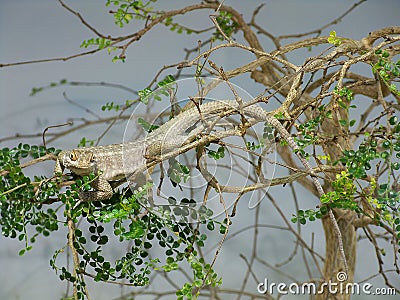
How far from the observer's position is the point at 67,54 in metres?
2.19

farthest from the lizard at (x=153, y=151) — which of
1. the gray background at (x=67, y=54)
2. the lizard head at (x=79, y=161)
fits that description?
the gray background at (x=67, y=54)

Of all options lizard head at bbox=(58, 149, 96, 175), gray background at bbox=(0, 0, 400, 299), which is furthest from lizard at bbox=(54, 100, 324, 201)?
gray background at bbox=(0, 0, 400, 299)

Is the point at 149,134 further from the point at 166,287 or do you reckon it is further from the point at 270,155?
the point at 166,287

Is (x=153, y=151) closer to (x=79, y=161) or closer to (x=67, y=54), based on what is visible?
(x=79, y=161)

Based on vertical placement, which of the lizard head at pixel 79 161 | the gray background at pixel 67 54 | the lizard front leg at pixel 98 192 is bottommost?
the lizard front leg at pixel 98 192

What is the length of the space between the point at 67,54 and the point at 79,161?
1191 millimetres

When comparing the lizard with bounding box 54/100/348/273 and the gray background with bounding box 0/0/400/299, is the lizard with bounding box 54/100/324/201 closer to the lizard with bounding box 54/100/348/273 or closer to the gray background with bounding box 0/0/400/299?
the lizard with bounding box 54/100/348/273

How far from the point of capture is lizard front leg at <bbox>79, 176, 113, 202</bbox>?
1.04m

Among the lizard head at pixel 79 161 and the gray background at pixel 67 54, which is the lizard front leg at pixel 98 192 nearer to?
the lizard head at pixel 79 161

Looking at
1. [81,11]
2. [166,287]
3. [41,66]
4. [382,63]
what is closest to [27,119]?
[41,66]

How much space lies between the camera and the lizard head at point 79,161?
1.07 m

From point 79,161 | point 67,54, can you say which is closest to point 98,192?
point 79,161

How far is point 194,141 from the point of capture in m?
0.98

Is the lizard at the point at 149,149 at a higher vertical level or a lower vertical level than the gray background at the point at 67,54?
lower
